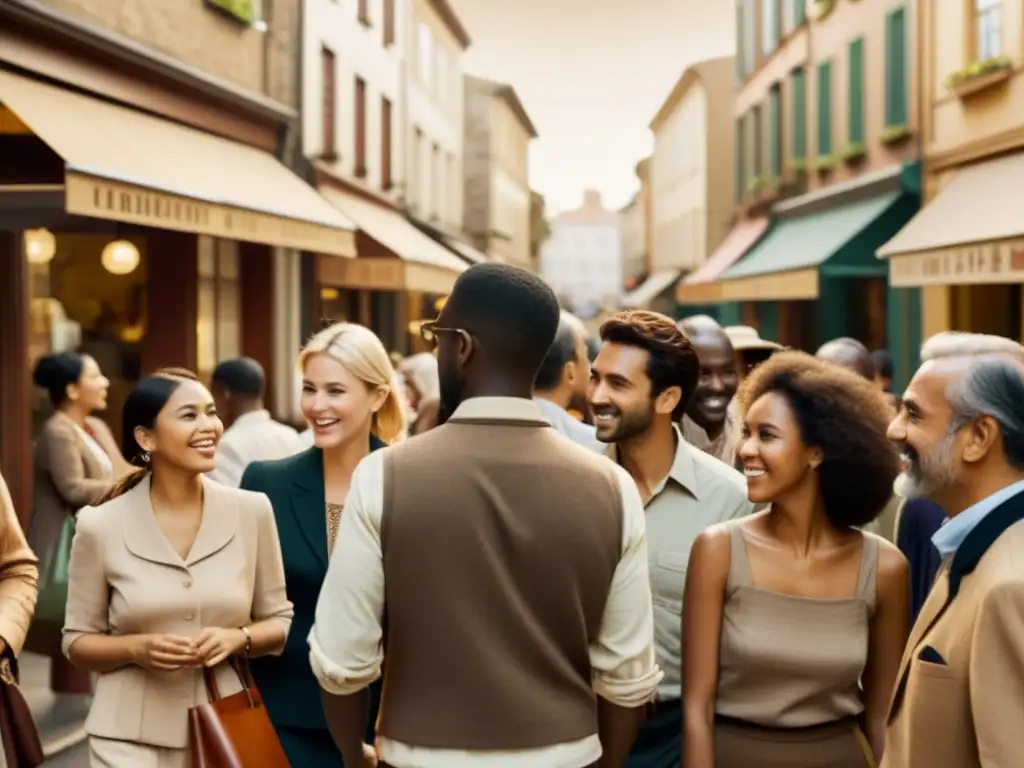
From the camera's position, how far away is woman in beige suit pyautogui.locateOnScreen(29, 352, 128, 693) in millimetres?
8234

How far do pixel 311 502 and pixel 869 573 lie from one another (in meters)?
1.85

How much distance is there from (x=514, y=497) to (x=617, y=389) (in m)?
1.53

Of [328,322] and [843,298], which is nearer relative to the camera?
[328,322]

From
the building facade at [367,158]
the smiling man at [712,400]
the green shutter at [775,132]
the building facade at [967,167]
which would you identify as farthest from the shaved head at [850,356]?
the green shutter at [775,132]

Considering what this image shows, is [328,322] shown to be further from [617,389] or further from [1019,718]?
[1019,718]

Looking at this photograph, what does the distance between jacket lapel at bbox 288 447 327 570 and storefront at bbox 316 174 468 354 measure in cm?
1007

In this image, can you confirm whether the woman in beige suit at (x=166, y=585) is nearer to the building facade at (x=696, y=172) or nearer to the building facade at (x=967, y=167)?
the building facade at (x=967, y=167)

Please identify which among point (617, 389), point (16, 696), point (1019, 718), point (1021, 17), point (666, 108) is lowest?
point (16, 696)

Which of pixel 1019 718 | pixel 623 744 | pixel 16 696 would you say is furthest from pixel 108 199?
pixel 1019 718

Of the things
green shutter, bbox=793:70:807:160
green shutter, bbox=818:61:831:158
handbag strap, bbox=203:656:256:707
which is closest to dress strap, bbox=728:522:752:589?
handbag strap, bbox=203:656:256:707

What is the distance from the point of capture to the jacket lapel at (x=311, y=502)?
14.9ft

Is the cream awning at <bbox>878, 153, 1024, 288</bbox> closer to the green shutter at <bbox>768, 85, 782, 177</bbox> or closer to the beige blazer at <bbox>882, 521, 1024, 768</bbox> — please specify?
the beige blazer at <bbox>882, 521, 1024, 768</bbox>

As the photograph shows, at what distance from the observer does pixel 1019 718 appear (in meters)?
2.65

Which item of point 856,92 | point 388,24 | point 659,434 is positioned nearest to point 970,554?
point 659,434
